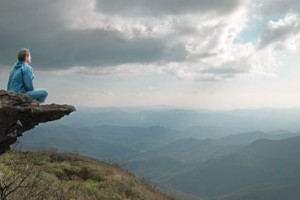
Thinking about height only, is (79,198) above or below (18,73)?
below

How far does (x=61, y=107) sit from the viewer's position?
9.95 m

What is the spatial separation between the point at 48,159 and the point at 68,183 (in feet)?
21.5

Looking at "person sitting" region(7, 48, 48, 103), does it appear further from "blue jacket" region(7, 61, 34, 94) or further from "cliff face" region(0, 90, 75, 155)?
"cliff face" region(0, 90, 75, 155)

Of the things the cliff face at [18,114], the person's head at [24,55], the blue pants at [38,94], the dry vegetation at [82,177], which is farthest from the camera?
the dry vegetation at [82,177]

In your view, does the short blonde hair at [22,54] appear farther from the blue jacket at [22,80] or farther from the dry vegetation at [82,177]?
the dry vegetation at [82,177]

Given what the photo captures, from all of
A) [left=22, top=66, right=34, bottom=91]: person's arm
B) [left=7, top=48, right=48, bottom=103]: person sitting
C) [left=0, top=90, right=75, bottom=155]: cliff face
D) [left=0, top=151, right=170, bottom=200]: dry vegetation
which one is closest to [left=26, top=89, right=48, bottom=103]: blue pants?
[left=7, top=48, right=48, bottom=103]: person sitting

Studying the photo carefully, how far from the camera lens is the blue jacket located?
10.6m

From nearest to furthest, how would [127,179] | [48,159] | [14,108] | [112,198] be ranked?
1. [14,108]
2. [112,198]
3. [127,179]
4. [48,159]

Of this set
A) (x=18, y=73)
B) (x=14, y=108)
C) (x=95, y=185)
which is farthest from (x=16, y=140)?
(x=95, y=185)

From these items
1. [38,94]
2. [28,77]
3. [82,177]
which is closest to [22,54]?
[28,77]

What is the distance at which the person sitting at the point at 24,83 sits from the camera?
34.6 feet

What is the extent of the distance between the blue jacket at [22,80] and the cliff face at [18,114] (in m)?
1.31

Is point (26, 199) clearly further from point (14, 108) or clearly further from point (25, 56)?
point (25, 56)

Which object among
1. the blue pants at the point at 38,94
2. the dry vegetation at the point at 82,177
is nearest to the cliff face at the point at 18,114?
the blue pants at the point at 38,94
